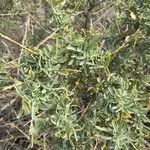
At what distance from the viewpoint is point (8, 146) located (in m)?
2.51

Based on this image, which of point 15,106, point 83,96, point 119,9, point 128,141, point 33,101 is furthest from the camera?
point 15,106

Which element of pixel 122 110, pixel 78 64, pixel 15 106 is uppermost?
pixel 78 64

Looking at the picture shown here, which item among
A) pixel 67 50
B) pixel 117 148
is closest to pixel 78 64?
pixel 67 50

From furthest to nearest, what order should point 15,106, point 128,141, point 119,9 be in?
1. point 15,106
2. point 119,9
3. point 128,141

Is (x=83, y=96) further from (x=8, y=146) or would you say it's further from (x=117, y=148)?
(x=8, y=146)

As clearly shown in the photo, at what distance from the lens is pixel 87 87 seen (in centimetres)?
195

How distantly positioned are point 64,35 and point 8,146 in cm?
90

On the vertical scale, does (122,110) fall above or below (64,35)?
below

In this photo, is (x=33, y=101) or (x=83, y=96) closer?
(x=33, y=101)

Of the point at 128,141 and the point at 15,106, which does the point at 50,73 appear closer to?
the point at 128,141

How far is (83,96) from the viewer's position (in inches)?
78.1

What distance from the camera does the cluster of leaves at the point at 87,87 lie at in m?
1.72

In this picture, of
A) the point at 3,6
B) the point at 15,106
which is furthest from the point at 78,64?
the point at 3,6

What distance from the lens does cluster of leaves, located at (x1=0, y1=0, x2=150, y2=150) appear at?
1719 millimetres
